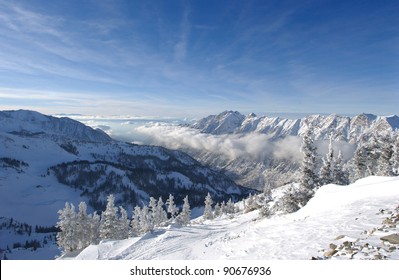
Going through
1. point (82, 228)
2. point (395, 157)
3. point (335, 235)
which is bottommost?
point (82, 228)

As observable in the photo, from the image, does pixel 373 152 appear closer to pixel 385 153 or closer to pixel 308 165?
pixel 385 153

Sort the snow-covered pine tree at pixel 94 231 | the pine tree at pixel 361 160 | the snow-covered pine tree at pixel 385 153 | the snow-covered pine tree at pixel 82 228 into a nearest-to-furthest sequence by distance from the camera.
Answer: the snow-covered pine tree at pixel 385 153 → the snow-covered pine tree at pixel 82 228 → the pine tree at pixel 361 160 → the snow-covered pine tree at pixel 94 231

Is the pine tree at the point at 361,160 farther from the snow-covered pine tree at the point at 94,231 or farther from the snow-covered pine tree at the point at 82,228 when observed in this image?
the snow-covered pine tree at the point at 82,228

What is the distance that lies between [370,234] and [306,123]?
25.6 m

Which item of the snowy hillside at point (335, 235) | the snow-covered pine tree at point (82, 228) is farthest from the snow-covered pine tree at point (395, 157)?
the snow-covered pine tree at point (82, 228)

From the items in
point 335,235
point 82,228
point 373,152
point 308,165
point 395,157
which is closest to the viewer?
point 335,235

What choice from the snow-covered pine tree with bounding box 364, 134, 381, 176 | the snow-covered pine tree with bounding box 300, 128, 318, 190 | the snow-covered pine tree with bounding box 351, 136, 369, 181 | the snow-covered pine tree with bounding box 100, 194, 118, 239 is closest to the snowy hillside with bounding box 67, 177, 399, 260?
the snow-covered pine tree with bounding box 300, 128, 318, 190

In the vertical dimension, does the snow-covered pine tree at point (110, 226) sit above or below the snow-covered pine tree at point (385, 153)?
below

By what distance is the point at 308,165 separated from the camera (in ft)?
135

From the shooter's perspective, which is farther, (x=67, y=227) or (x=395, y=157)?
(x=67, y=227)

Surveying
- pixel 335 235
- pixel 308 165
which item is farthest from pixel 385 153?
pixel 335 235

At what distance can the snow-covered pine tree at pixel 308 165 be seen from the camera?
40438 mm

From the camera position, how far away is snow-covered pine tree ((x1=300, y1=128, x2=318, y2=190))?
40438 mm

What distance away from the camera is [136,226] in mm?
85250
